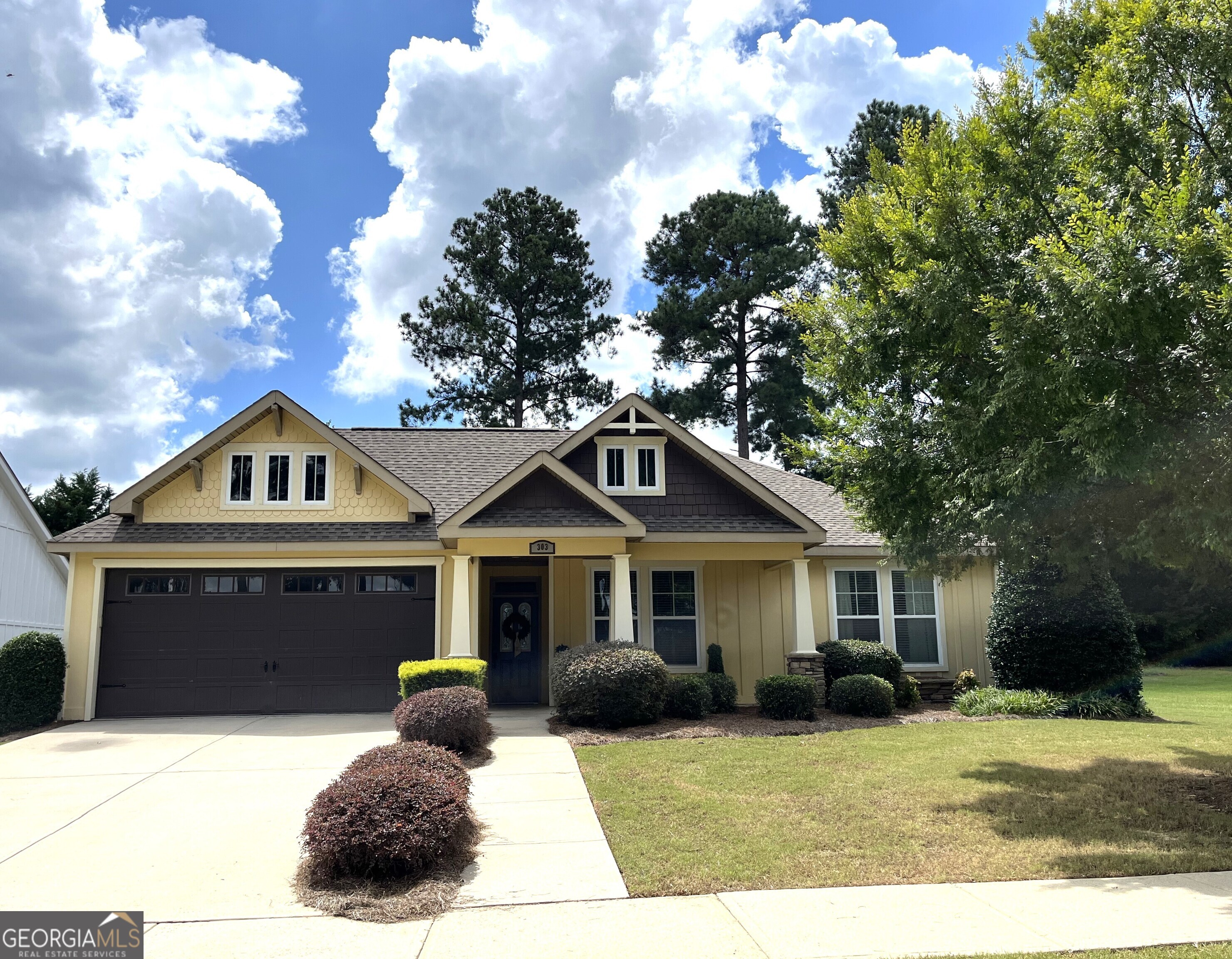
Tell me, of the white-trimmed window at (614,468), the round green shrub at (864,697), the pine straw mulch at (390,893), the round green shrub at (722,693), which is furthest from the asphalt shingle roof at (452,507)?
the pine straw mulch at (390,893)

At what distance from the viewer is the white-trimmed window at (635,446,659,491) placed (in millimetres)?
16281

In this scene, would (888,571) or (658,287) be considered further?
(658,287)

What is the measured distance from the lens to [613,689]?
41.2 ft

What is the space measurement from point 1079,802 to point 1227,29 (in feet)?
22.9

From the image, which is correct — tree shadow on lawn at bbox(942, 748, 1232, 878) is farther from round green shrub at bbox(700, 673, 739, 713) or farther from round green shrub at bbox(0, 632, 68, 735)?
round green shrub at bbox(0, 632, 68, 735)

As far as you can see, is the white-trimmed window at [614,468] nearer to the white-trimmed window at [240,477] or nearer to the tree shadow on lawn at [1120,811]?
the white-trimmed window at [240,477]

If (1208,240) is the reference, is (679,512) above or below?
below

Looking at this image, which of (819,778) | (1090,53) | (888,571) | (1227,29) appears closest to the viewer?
(1227,29)

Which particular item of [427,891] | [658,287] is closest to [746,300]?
[658,287]

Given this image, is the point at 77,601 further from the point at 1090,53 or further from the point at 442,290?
the point at 442,290

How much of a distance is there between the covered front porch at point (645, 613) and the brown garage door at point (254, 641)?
1.78 metres

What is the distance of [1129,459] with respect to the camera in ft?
22.2

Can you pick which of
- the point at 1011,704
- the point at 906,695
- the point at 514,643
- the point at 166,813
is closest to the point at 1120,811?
the point at 1011,704

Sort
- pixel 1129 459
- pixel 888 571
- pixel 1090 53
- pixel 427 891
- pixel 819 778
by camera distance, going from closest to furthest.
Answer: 1. pixel 427 891
2. pixel 1129 459
3. pixel 1090 53
4. pixel 819 778
5. pixel 888 571
